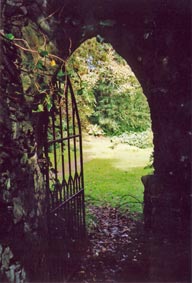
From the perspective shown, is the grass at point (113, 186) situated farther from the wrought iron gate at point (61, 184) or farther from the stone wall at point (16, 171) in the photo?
the stone wall at point (16, 171)

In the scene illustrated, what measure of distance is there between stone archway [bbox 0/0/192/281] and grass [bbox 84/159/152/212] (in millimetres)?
1959

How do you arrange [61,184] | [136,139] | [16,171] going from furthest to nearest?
[136,139], [61,184], [16,171]

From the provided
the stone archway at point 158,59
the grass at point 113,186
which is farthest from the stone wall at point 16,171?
the grass at point 113,186

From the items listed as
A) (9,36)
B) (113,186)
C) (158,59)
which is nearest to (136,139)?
(113,186)

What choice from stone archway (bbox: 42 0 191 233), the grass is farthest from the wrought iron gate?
the grass

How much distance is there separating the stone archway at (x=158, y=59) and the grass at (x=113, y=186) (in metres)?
1.96

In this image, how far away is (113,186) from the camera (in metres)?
8.04

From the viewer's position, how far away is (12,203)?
2.40m

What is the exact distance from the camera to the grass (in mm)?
6565

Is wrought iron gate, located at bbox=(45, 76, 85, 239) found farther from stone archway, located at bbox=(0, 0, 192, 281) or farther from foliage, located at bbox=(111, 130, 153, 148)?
foliage, located at bbox=(111, 130, 153, 148)

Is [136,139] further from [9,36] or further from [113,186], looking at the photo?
[9,36]

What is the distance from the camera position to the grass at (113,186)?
21.5 ft

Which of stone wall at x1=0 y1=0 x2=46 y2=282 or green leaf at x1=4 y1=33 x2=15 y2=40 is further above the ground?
green leaf at x1=4 y1=33 x2=15 y2=40

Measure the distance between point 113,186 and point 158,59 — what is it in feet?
15.0
